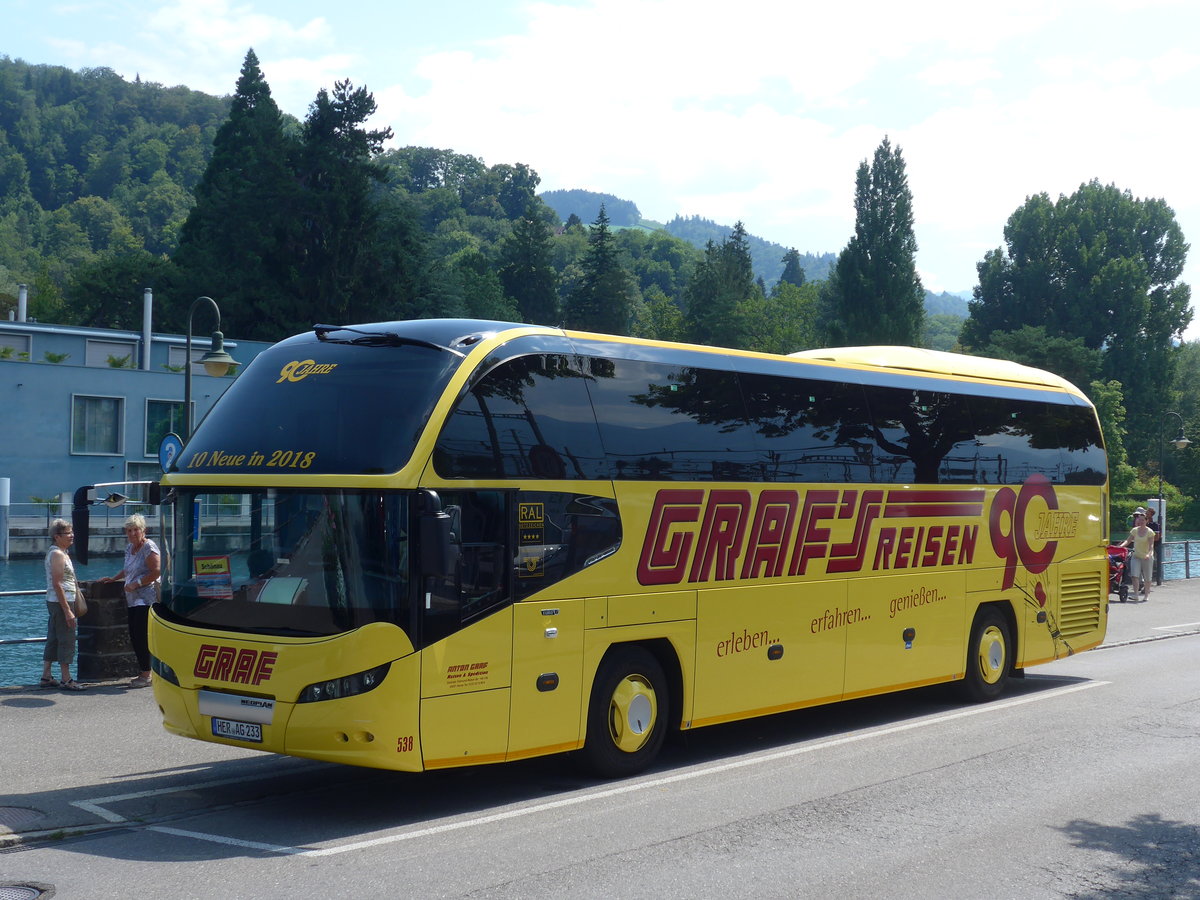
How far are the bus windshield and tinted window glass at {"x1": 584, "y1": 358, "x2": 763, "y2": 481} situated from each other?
2317mm

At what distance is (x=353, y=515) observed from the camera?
866 cm

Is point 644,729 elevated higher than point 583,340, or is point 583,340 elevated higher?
point 583,340

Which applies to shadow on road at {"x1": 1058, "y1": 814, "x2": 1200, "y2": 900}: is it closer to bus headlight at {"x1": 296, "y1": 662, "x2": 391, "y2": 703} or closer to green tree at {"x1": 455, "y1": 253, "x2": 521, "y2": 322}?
bus headlight at {"x1": 296, "y1": 662, "x2": 391, "y2": 703}

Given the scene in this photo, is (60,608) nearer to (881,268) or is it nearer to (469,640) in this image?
(469,640)

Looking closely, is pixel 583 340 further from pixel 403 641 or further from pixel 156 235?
pixel 156 235

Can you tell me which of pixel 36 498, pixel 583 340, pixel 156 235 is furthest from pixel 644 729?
pixel 156 235

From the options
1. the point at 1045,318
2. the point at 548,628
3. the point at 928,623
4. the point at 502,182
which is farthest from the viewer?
the point at 502,182

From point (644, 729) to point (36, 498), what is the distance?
4767 centimetres

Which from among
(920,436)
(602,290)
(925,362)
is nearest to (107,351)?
(602,290)

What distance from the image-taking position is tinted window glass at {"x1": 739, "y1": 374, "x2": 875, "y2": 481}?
1180cm

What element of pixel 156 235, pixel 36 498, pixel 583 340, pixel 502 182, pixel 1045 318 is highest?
pixel 502 182

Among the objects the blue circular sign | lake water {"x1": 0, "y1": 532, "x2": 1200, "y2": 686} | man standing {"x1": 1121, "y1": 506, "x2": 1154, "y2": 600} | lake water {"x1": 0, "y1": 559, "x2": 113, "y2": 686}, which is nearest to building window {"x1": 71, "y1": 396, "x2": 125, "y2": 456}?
lake water {"x1": 0, "y1": 532, "x2": 1200, "y2": 686}

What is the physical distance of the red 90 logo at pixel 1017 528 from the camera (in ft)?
49.0

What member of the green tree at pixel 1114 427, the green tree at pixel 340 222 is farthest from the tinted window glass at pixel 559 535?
the green tree at pixel 1114 427
